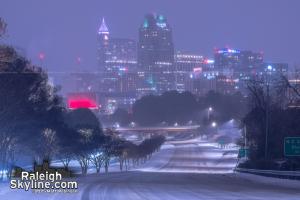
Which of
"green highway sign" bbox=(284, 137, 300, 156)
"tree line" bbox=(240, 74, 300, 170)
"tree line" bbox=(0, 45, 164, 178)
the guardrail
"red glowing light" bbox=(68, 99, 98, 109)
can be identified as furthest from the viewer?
"red glowing light" bbox=(68, 99, 98, 109)

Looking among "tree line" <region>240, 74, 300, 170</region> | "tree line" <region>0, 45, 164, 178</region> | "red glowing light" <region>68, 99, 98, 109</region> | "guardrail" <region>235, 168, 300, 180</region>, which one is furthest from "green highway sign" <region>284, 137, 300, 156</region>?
"red glowing light" <region>68, 99, 98, 109</region>

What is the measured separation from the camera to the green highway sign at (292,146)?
48.3 m

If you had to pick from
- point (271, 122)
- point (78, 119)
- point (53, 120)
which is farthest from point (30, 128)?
point (78, 119)

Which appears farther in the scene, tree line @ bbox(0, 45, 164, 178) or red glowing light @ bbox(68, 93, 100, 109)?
red glowing light @ bbox(68, 93, 100, 109)

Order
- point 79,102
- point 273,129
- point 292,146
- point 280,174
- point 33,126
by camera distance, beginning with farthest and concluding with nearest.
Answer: point 79,102
point 273,129
point 33,126
point 280,174
point 292,146

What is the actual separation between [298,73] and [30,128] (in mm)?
26914

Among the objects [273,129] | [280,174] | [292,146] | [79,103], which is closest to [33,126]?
[280,174]

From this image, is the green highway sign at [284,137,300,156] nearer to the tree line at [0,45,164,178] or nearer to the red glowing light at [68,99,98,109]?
the tree line at [0,45,164,178]

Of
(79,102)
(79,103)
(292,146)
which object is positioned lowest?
(292,146)

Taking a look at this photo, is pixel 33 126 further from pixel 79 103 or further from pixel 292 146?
pixel 79 103

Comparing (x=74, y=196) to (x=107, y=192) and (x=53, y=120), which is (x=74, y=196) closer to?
(x=107, y=192)

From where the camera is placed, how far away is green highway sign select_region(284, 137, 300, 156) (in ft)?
158

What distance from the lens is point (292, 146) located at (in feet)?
159

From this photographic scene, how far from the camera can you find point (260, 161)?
6594cm
